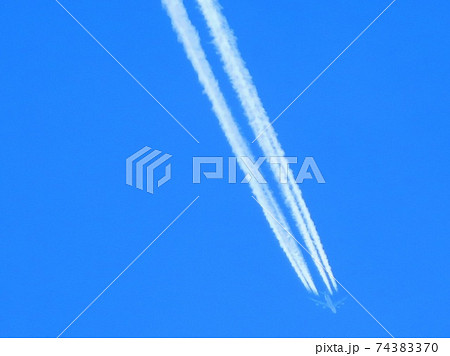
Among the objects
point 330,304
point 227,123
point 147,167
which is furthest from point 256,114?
point 330,304

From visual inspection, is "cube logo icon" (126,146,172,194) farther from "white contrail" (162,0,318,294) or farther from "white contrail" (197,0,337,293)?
"white contrail" (197,0,337,293)

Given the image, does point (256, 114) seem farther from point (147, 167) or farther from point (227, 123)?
point (147, 167)

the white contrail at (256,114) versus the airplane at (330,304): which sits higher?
the white contrail at (256,114)

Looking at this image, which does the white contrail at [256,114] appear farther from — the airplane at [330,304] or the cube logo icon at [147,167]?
the cube logo icon at [147,167]

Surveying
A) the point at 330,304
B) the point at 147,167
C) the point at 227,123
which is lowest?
the point at 330,304

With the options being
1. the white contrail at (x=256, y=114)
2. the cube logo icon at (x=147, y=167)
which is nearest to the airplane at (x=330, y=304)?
the white contrail at (x=256, y=114)

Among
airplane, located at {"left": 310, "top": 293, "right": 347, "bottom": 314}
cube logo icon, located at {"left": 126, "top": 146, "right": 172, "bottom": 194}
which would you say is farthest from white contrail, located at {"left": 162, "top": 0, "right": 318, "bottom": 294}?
cube logo icon, located at {"left": 126, "top": 146, "right": 172, "bottom": 194}
